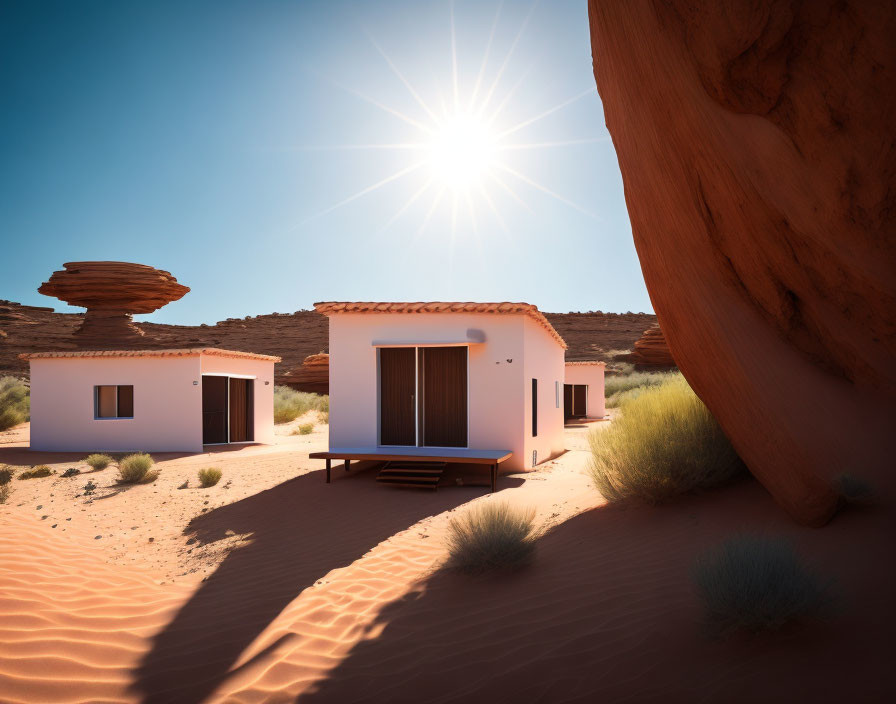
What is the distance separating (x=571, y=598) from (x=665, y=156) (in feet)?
12.5

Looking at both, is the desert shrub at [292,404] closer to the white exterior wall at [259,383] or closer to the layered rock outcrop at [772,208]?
the white exterior wall at [259,383]

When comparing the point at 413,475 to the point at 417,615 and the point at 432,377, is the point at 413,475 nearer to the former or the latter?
the point at 432,377

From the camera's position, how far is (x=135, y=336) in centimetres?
2672

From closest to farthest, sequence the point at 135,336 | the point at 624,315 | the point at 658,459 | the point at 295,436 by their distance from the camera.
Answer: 1. the point at 658,459
2. the point at 295,436
3. the point at 135,336
4. the point at 624,315

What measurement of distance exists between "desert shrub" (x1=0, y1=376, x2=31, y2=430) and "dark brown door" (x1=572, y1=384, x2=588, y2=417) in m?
22.2

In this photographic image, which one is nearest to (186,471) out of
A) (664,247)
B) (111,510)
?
(111,510)

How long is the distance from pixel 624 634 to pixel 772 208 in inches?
129

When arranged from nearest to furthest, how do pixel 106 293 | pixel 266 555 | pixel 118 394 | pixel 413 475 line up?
pixel 266 555
pixel 413 475
pixel 118 394
pixel 106 293

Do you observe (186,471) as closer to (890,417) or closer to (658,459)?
(658,459)

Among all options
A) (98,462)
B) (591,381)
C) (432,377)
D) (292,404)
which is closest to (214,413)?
(98,462)

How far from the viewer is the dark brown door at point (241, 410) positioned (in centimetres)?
1759

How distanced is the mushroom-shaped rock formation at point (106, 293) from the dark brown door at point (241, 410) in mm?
11715

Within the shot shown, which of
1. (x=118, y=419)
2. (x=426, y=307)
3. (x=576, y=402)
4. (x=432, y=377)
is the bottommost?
(x=576, y=402)

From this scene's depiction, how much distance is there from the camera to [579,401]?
86.1 ft
